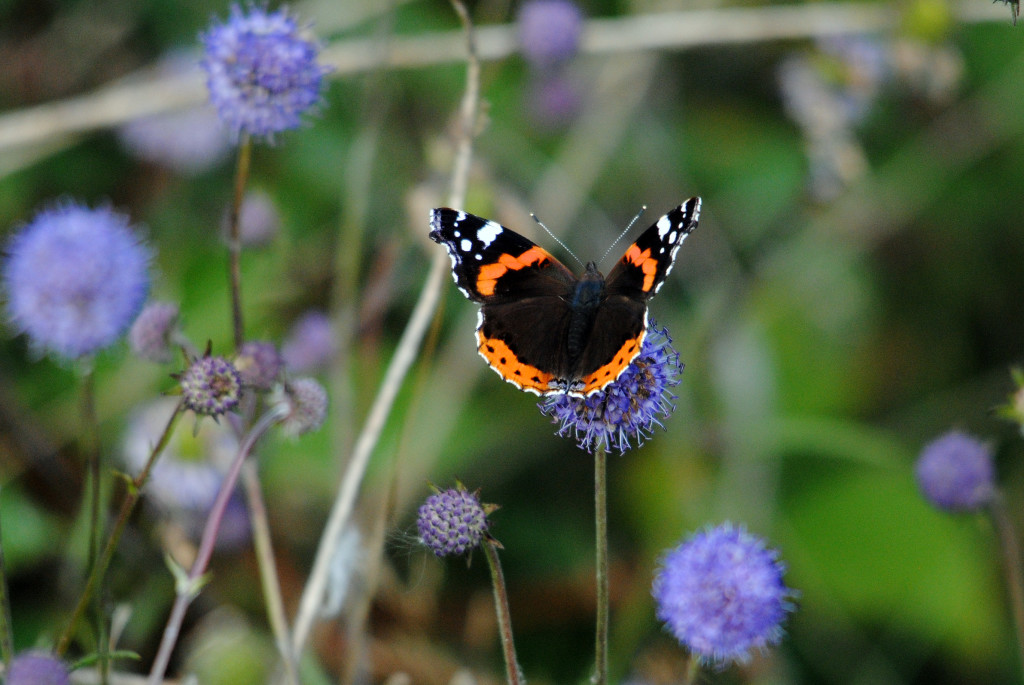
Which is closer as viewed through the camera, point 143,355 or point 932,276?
point 143,355

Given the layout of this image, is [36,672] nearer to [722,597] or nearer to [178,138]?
[722,597]

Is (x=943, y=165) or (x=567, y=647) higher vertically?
(x=943, y=165)

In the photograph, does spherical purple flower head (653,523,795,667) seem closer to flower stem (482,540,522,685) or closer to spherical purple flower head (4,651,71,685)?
flower stem (482,540,522,685)

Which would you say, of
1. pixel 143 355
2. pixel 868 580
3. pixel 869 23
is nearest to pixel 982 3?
pixel 869 23

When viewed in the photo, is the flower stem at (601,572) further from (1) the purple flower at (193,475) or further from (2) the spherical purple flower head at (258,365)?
(1) the purple flower at (193,475)

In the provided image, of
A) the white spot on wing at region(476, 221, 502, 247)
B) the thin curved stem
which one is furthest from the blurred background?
the white spot on wing at region(476, 221, 502, 247)

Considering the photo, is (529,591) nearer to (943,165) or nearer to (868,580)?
(868,580)

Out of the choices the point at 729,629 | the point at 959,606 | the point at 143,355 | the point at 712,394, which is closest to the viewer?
the point at 729,629
